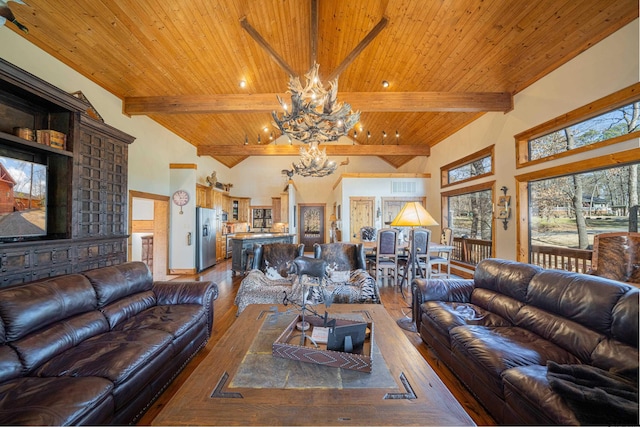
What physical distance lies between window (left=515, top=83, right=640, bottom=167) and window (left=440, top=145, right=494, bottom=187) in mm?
837

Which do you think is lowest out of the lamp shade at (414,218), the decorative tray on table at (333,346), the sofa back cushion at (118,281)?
the decorative tray on table at (333,346)

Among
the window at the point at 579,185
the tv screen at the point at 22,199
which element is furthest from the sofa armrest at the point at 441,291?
the tv screen at the point at 22,199

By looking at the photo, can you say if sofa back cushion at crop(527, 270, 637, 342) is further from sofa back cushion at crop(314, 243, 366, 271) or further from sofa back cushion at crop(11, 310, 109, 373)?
sofa back cushion at crop(11, 310, 109, 373)

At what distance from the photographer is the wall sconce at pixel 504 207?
14.3 ft

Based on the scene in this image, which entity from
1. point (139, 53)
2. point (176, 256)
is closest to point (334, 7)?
point (139, 53)

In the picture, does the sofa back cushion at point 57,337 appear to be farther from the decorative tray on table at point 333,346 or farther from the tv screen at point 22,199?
the decorative tray on table at point 333,346

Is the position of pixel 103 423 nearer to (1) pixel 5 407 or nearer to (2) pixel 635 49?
(1) pixel 5 407

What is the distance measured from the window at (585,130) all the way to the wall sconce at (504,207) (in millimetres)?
574

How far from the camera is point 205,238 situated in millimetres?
6566

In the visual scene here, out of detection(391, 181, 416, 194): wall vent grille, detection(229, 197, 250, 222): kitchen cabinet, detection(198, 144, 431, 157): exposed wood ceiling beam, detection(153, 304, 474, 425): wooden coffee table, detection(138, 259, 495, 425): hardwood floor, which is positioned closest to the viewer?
detection(153, 304, 474, 425): wooden coffee table

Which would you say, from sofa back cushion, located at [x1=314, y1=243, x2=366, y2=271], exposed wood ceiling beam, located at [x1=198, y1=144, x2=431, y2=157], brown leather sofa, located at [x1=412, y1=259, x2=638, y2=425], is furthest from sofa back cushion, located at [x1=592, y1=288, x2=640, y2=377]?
exposed wood ceiling beam, located at [x1=198, y1=144, x2=431, y2=157]

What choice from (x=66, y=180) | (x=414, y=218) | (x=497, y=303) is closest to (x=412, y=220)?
(x=414, y=218)

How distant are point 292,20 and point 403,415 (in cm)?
530

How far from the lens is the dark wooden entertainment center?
92.7 inches
